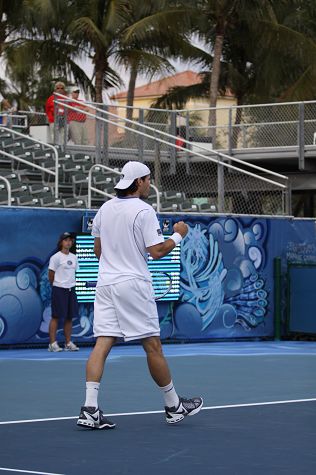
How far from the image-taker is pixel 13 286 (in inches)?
747

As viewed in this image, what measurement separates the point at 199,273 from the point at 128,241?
11270 millimetres

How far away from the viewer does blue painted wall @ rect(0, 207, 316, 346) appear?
19078 millimetres

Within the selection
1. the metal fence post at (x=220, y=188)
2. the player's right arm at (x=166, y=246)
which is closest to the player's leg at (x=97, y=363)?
the player's right arm at (x=166, y=246)

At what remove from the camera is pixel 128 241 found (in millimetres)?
9875

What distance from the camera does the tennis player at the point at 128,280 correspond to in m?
9.79

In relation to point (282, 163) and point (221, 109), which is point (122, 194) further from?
point (282, 163)

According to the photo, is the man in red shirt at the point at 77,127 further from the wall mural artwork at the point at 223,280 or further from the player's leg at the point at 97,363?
the player's leg at the point at 97,363

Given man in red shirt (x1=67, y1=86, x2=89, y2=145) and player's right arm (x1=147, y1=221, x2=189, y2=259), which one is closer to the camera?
player's right arm (x1=147, y1=221, x2=189, y2=259)

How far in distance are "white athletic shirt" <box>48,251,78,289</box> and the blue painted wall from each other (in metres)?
0.51

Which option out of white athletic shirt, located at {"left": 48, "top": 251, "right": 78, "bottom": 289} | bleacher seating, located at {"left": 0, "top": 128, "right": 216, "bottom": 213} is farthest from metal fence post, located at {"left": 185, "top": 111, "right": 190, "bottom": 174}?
white athletic shirt, located at {"left": 48, "top": 251, "right": 78, "bottom": 289}

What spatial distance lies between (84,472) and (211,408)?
3656 mm

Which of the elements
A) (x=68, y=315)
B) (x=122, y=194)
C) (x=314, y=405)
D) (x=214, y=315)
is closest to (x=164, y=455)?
(x=122, y=194)

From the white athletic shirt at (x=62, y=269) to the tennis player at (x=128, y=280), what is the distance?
8.89 m

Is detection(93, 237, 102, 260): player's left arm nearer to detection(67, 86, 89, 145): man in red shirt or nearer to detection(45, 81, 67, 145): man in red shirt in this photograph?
detection(67, 86, 89, 145): man in red shirt
